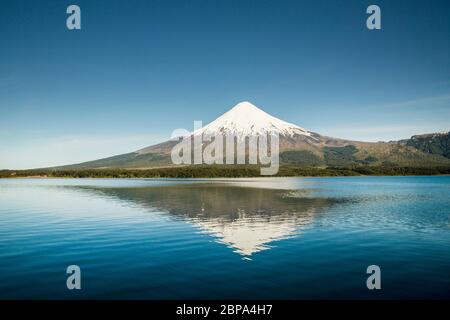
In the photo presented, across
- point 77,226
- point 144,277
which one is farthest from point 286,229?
point 77,226

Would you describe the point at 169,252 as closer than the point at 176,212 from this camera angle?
Yes

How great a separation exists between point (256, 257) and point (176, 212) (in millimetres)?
21225

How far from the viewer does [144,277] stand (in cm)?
1547

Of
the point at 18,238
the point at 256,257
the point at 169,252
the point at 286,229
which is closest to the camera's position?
the point at 256,257

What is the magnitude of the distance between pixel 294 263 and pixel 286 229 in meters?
10.0

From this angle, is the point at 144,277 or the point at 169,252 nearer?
the point at 144,277

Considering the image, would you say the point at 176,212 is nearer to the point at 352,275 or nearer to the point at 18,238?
the point at 18,238
